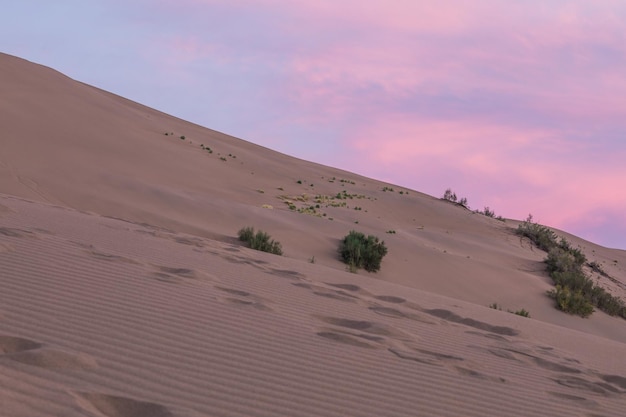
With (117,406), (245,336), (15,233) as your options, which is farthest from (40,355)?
(15,233)

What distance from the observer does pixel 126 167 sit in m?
22.7

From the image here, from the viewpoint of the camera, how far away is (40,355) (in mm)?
4121

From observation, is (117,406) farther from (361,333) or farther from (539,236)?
(539,236)

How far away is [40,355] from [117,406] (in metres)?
0.69

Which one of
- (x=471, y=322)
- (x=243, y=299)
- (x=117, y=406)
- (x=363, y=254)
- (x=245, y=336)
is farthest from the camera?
(x=363, y=254)

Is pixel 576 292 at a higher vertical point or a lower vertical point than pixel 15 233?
higher

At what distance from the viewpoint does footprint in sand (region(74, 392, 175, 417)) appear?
3607 mm

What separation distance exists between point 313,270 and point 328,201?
1767 centimetres

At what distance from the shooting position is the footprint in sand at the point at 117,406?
142 inches

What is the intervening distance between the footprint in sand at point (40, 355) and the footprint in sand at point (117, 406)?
1.42 ft

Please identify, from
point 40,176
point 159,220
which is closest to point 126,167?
point 40,176

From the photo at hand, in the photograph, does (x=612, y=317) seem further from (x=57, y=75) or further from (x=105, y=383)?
(x=57, y=75)

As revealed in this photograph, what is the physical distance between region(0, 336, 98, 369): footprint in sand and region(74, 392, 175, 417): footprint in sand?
1.42 feet

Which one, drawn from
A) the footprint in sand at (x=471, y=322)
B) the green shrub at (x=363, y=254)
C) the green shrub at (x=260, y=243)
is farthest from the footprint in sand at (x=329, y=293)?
the green shrub at (x=363, y=254)
